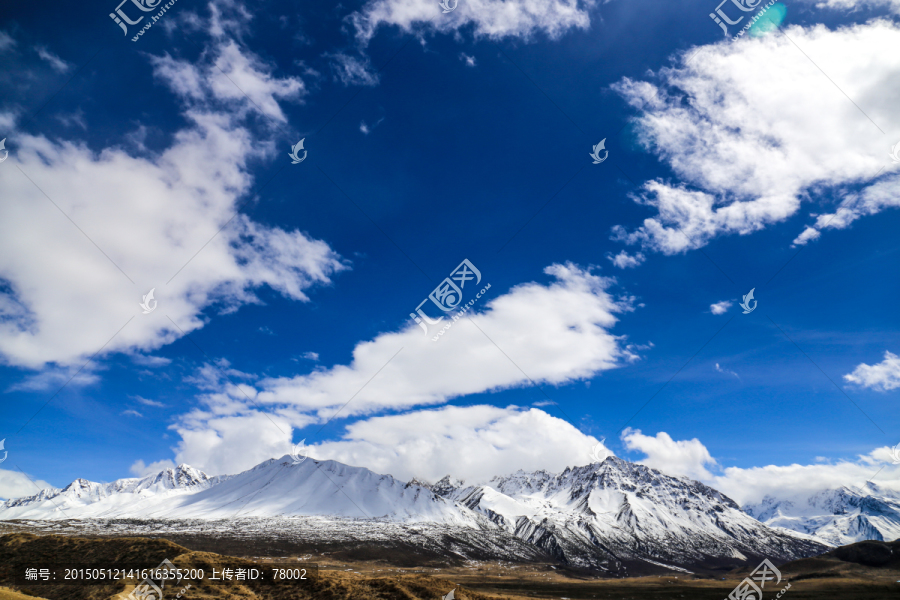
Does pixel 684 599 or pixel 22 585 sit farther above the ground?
pixel 22 585

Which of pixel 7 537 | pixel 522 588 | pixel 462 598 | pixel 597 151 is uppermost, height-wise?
pixel 597 151

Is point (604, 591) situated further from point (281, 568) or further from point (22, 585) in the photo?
point (22, 585)

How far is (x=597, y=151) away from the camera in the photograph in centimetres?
4153

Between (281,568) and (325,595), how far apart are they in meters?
6.29

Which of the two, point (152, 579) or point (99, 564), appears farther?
point (99, 564)

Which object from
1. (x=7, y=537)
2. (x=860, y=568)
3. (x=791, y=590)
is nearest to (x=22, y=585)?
(x=7, y=537)

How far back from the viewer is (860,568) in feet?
392

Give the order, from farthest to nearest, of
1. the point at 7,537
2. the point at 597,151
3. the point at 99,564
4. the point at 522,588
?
the point at 522,588, the point at 7,537, the point at 99,564, the point at 597,151

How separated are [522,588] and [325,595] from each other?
379ft

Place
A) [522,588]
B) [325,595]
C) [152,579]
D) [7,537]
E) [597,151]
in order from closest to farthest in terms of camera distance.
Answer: [152,579] → [325,595] → [597,151] → [7,537] → [522,588]

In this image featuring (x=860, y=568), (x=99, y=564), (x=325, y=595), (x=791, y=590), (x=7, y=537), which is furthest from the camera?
(x=860, y=568)

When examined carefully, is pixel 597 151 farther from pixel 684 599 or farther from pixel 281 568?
pixel 684 599

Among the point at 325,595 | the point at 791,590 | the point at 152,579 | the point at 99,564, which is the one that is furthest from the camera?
the point at 791,590

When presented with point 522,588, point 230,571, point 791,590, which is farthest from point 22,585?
point 791,590
